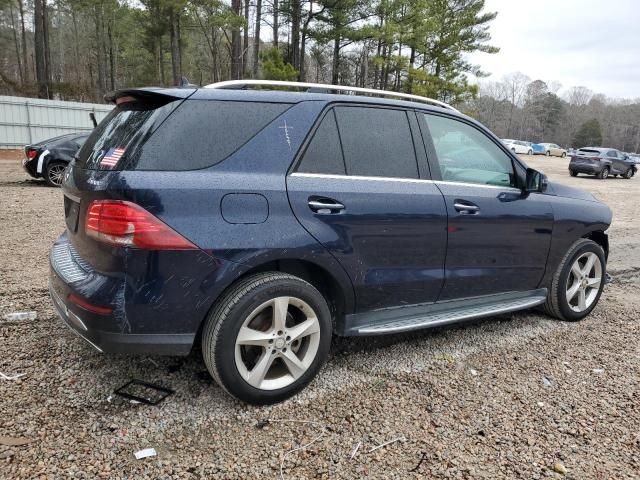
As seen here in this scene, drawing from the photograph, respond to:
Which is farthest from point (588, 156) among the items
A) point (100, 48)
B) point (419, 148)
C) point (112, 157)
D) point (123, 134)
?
point (100, 48)

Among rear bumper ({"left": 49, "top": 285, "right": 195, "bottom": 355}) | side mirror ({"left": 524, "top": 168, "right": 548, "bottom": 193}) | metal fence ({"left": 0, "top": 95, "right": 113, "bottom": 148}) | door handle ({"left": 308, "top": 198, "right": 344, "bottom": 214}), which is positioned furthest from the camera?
metal fence ({"left": 0, "top": 95, "right": 113, "bottom": 148})

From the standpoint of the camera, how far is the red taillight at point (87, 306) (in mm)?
2344

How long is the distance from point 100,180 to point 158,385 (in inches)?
49.2

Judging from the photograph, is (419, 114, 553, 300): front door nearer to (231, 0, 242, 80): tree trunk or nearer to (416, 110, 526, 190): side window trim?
(416, 110, 526, 190): side window trim

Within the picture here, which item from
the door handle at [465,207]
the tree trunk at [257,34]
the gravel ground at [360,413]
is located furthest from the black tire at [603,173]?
the door handle at [465,207]

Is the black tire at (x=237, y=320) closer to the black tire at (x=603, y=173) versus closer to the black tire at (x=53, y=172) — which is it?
the black tire at (x=53, y=172)

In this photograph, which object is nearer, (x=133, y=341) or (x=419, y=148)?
(x=133, y=341)

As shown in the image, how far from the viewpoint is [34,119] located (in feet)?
67.1

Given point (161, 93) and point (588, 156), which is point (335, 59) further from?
point (161, 93)

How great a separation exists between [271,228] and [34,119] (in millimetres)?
22063

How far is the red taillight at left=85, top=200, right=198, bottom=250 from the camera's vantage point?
2287 millimetres

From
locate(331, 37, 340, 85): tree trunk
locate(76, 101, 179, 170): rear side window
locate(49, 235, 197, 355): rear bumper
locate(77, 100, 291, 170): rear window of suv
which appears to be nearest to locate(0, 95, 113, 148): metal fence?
locate(331, 37, 340, 85): tree trunk

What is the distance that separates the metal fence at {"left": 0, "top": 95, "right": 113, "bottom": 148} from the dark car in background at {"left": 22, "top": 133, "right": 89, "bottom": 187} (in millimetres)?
9067

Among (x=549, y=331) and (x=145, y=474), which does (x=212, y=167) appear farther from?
(x=549, y=331)
